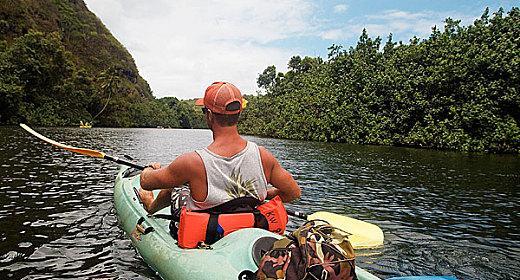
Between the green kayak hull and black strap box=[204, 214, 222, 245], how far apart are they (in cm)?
6

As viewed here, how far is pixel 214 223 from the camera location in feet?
12.1

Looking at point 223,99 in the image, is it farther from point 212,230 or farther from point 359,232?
point 359,232

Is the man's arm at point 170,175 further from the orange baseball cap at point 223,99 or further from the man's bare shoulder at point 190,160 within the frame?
the orange baseball cap at point 223,99

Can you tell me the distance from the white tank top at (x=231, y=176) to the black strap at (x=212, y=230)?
12 cm

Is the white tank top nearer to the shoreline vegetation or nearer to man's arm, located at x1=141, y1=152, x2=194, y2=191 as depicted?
man's arm, located at x1=141, y1=152, x2=194, y2=191

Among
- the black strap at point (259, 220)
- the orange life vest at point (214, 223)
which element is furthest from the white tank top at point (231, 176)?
the black strap at point (259, 220)

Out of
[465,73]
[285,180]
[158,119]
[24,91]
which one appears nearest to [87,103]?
[24,91]

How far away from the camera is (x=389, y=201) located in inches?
405

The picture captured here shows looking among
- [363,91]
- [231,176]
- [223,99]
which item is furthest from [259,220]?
[363,91]

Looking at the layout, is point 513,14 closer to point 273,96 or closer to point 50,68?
point 273,96

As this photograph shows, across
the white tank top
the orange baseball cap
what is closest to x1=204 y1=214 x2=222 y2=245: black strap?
the white tank top

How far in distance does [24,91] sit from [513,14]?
54350 millimetres

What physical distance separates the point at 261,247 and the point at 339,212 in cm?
577

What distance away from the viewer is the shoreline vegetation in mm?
34469
